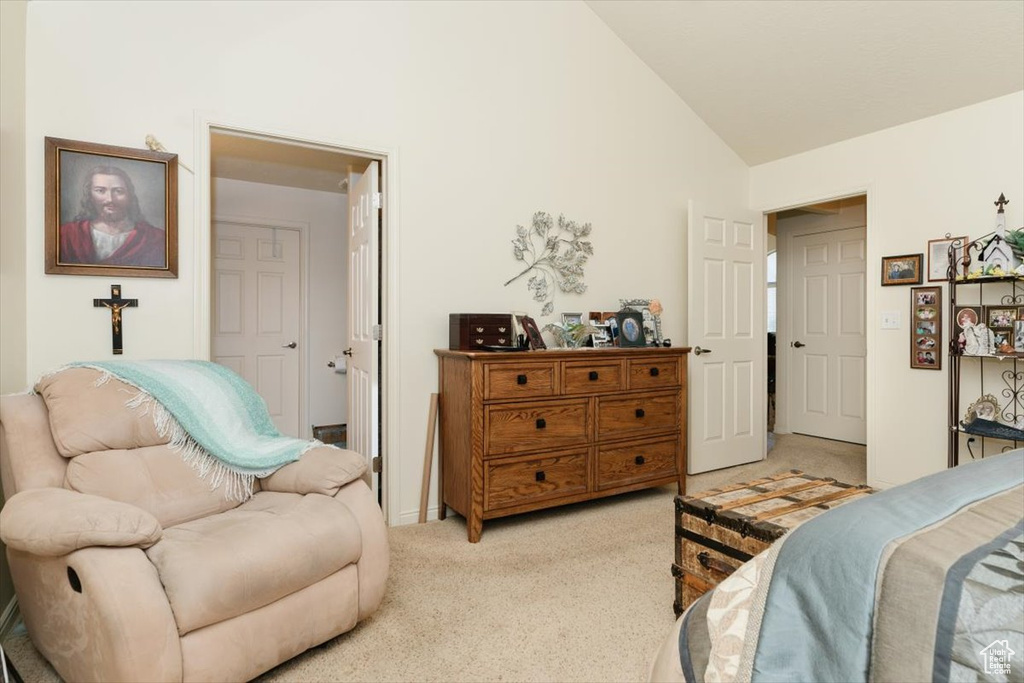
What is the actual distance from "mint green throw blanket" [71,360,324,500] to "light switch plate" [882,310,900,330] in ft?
12.2

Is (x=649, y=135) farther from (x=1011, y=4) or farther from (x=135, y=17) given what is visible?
(x=135, y=17)

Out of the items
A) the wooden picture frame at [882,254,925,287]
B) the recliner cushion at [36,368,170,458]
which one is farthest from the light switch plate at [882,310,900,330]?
the recliner cushion at [36,368,170,458]

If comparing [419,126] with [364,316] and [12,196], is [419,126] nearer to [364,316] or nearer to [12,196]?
[364,316]

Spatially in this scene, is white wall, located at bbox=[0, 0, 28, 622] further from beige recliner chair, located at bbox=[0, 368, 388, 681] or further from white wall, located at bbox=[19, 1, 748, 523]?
beige recliner chair, located at bbox=[0, 368, 388, 681]

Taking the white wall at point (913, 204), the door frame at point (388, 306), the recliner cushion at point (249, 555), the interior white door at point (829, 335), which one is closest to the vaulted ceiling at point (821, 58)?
the white wall at point (913, 204)

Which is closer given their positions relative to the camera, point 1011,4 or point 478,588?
point 478,588

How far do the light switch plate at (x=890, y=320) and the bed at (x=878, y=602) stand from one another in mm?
3335

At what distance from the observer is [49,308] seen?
90.9 inches

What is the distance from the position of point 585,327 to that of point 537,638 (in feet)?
6.28

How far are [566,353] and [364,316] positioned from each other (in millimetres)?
1211

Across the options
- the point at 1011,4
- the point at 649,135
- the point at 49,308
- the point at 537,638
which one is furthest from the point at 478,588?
the point at 1011,4

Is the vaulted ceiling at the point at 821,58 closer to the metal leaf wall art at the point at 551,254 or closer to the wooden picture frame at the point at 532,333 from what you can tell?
the metal leaf wall art at the point at 551,254

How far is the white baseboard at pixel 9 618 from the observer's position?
1.92 metres

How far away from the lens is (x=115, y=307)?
2.40m
